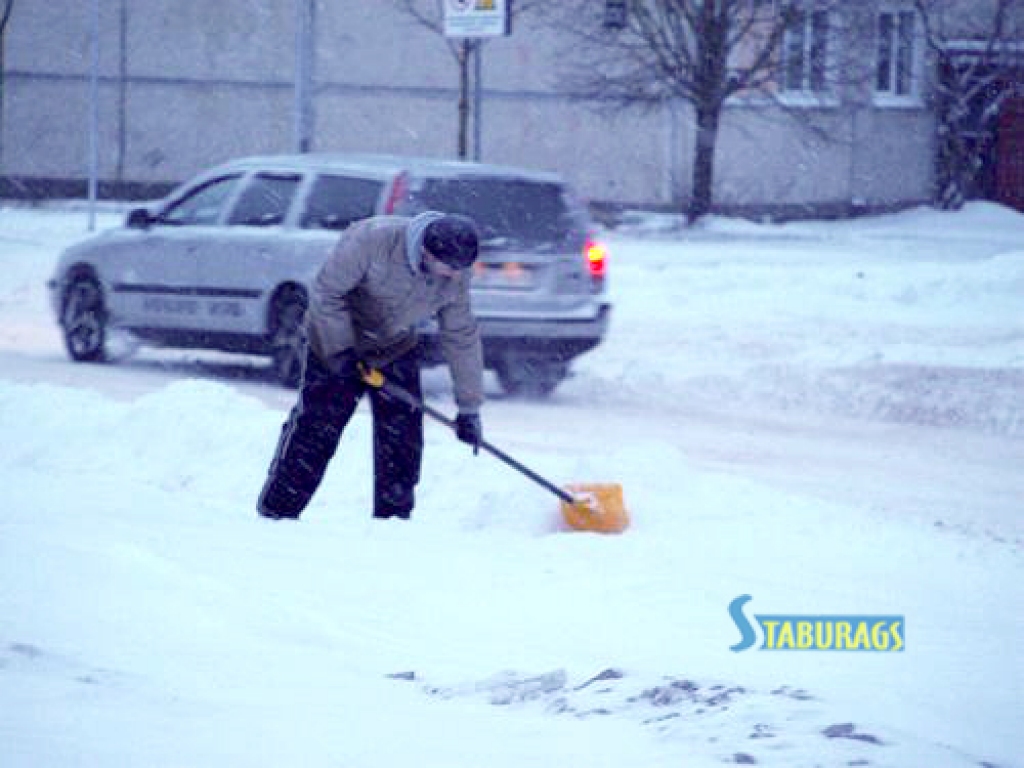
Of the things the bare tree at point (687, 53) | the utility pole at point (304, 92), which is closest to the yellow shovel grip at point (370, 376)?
the utility pole at point (304, 92)

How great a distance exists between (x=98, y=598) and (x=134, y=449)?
415 cm

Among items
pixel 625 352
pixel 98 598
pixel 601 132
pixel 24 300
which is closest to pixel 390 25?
pixel 601 132

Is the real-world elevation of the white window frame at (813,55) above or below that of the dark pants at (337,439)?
above

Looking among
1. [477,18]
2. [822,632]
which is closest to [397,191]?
[477,18]

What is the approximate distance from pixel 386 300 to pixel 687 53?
21.7 m

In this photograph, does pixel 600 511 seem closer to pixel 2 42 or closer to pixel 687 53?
pixel 687 53

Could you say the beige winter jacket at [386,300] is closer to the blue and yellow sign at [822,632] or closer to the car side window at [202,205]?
the blue and yellow sign at [822,632]

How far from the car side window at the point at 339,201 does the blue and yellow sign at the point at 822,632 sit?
712 cm

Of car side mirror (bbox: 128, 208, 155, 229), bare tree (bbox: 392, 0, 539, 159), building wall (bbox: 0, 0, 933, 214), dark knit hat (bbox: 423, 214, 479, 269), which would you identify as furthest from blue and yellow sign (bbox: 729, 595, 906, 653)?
building wall (bbox: 0, 0, 933, 214)

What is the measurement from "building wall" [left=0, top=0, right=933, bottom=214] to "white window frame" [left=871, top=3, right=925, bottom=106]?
1.71 metres

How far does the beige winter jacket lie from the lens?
7.93 metres

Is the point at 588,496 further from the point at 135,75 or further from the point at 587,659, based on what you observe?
the point at 135,75

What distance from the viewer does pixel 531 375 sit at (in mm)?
14461

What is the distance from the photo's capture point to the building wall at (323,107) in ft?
106
